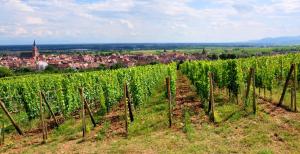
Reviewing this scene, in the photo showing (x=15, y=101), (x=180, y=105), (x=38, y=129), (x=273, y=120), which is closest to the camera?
(x=273, y=120)

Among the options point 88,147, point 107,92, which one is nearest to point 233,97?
point 107,92

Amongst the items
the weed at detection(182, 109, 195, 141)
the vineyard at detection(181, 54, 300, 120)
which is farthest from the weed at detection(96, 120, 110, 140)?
the vineyard at detection(181, 54, 300, 120)

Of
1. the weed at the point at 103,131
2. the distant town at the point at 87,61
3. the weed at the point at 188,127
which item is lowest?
the distant town at the point at 87,61

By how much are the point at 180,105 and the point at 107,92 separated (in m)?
3.83

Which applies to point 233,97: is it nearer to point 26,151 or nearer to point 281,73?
point 281,73

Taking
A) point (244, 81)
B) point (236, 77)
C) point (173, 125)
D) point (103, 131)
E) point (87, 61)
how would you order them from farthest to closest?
point (87, 61)
point (244, 81)
point (236, 77)
point (173, 125)
point (103, 131)

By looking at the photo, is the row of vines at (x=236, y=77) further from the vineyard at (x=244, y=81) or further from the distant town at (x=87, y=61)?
the distant town at (x=87, y=61)

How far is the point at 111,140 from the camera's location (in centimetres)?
1202

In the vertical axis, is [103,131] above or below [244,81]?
below

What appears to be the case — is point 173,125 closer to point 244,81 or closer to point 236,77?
point 236,77

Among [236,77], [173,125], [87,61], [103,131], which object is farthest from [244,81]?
[87,61]

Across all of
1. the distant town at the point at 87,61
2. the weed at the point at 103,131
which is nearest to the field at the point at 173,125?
the weed at the point at 103,131

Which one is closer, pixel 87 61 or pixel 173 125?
pixel 173 125

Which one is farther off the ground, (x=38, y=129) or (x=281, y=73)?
(x=281, y=73)
